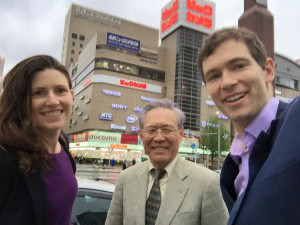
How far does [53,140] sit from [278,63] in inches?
3117

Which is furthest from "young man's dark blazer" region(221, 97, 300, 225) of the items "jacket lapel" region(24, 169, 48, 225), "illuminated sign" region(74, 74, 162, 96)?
"illuminated sign" region(74, 74, 162, 96)

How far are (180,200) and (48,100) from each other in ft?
4.26

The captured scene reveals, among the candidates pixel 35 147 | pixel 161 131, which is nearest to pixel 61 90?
pixel 35 147

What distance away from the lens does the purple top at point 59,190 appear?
1.78 meters

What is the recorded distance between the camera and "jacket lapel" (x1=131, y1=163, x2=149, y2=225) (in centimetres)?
229

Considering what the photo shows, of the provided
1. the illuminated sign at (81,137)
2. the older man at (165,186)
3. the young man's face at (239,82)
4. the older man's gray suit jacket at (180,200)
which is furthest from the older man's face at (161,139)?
the illuminated sign at (81,137)

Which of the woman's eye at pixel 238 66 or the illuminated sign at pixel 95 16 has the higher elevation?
the illuminated sign at pixel 95 16

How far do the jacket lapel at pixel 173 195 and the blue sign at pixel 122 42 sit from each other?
60509mm

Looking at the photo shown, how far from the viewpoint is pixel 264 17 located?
7723 mm

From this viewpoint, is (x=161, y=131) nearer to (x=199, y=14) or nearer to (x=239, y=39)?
(x=239, y=39)

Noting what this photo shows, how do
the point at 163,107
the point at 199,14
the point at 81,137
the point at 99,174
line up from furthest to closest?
the point at 199,14
the point at 81,137
the point at 99,174
the point at 163,107

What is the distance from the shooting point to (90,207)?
3.06 metres

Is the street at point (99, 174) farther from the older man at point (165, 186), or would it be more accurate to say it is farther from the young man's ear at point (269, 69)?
the young man's ear at point (269, 69)

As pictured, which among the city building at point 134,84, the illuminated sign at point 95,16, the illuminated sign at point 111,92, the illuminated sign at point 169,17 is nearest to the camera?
the city building at point 134,84
